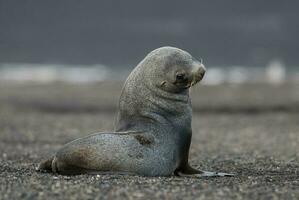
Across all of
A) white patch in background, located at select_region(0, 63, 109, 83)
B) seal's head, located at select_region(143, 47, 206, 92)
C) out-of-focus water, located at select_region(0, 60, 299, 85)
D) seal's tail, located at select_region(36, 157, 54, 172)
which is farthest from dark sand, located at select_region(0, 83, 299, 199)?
white patch in background, located at select_region(0, 63, 109, 83)

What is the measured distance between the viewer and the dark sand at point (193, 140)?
22.2 ft

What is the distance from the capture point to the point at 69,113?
19.5m

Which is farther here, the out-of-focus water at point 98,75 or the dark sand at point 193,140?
the out-of-focus water at point 98,75

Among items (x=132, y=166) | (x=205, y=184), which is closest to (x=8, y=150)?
(x=132, y=166)

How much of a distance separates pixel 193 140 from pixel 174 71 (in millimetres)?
5703

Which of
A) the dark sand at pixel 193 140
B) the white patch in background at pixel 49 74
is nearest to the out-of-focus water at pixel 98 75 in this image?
the white patch in background at pixel 49 74

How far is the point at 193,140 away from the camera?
1370 centimetres

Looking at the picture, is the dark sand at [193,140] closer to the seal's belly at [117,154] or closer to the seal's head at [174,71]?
the seal's belly at [117,154]

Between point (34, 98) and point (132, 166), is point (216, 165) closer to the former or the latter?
point (132, 166)

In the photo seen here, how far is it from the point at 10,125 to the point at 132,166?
867 centimetres

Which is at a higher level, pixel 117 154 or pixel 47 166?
pixel 117 154

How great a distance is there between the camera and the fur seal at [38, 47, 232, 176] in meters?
7.63

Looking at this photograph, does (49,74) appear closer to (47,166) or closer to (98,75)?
(98,75)

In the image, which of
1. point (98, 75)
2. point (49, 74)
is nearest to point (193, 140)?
point (49, 74)
